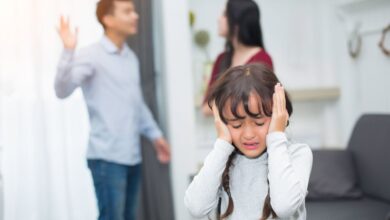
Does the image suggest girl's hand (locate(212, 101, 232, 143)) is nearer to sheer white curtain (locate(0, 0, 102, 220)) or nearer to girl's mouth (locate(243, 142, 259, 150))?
girl's mouth (locate(243, 142, 259, 150))

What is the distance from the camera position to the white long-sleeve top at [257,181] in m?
1.19

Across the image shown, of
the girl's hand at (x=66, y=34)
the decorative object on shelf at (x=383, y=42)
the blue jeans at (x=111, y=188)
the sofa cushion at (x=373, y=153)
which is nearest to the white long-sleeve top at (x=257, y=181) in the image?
the blue jeans at (x=111, y=188)

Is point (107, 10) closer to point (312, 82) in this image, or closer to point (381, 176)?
point (381, 176)

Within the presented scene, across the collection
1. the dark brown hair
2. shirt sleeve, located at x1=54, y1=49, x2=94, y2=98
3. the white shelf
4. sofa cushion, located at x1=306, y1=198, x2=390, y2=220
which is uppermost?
the dark brown hair

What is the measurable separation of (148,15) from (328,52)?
1.56m

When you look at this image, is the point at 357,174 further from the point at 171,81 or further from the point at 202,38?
the point at 202,38

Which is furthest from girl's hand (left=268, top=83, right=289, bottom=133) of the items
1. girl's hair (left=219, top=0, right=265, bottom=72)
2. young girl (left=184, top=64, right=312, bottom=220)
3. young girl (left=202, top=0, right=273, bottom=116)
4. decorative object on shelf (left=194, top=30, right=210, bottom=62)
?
decorative object on shelf (left=194, top=30, right=210, bottom=62)

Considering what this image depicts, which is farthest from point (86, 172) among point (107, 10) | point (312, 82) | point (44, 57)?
point (312, 82)

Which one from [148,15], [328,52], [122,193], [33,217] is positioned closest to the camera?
[33,217]

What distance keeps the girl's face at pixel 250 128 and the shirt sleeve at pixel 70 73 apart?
1.10 metres

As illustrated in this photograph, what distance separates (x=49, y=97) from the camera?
2.15 m

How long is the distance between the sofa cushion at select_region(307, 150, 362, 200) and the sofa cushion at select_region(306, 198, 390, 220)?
1.8 inches

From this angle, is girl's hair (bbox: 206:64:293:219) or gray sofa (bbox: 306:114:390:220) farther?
gray sofa (bbox: 306:114:390:220)

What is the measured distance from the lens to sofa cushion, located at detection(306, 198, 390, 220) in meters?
2.27
